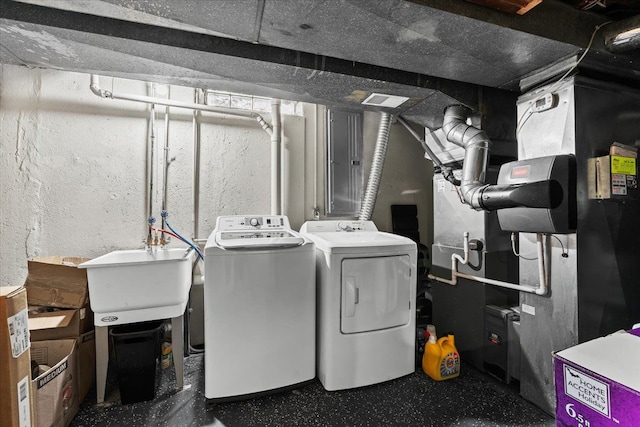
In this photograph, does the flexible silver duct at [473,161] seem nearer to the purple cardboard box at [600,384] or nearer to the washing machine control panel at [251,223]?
the purple cardboard box at [600,384]

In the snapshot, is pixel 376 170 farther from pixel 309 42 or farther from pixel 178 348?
pixel 178 348

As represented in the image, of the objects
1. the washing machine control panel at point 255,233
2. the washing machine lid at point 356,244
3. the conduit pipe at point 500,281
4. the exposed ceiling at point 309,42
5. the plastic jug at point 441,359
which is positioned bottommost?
the plastic jug at point 441,359

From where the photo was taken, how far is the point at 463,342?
2.30 meters

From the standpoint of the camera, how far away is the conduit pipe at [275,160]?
8.63 feet

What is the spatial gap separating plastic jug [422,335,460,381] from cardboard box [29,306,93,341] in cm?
240

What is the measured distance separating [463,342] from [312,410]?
4.40ft

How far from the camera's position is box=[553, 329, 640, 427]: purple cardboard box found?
31.1 inches

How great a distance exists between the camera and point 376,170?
2775 mm

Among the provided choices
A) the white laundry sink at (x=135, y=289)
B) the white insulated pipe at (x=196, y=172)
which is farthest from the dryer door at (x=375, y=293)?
the white insulated pipe at (x=196, y=172)

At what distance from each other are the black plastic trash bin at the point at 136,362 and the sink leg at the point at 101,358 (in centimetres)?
6

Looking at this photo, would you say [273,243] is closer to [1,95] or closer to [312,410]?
[312,410]

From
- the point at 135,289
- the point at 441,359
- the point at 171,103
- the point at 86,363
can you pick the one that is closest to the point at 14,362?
the point at 135,289

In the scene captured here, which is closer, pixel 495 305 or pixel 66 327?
pixel 66 327

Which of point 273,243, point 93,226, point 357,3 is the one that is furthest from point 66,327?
point 357,3
